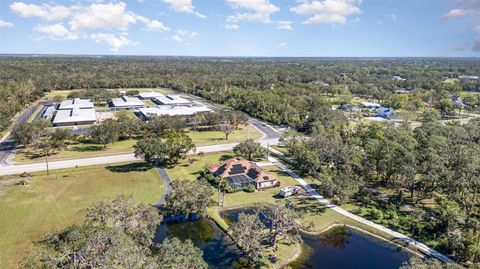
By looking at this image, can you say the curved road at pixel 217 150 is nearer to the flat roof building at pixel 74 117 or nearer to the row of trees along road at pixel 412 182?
the row of trees along road at pixel 412 182

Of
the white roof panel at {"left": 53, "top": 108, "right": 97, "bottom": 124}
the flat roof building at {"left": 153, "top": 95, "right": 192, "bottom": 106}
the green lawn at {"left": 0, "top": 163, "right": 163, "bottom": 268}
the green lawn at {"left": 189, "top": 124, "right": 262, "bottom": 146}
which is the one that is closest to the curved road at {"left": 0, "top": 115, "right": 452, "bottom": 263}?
the green lawn at {"left": 0, "top": 163, "right": 163, "bottom": 268}

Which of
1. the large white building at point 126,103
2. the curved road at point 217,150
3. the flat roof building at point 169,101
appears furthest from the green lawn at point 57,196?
the flat roof building at point 169,101

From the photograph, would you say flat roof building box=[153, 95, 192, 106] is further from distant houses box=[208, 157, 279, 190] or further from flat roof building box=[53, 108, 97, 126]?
distant houses box=[208, 157, 279, 190]

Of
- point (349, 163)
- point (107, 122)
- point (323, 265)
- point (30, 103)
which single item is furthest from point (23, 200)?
point (30, 103)

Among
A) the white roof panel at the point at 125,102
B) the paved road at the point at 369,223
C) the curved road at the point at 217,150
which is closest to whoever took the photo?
the paved road at the point at 369,223

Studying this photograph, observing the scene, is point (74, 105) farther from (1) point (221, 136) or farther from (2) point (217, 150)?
(2) point (217, 150)

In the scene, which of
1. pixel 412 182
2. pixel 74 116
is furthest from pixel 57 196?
pixel 74 116
